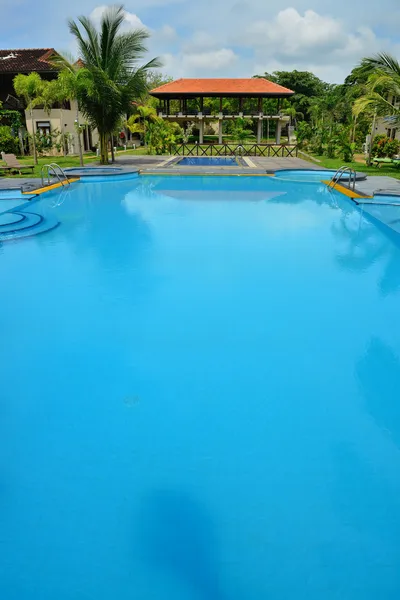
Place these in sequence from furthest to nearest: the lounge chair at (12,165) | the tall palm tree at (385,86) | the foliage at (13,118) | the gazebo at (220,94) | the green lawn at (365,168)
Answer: the gazebo at (220,94), the foliage at (13,118), the green lawn at (365,168), the lounge chair at (12,165), the tall palm tree at (385,86)

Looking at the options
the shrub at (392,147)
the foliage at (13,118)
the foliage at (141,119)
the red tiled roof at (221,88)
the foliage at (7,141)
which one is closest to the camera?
the shrub at (392,147)

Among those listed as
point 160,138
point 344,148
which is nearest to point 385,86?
point 344,148

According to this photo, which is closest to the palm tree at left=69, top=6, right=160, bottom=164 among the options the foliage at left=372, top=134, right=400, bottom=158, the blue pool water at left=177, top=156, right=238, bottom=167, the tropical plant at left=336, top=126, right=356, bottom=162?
the blue pool water at left=177, top=156, right=238, bottom=167

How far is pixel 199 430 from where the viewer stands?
3.68m

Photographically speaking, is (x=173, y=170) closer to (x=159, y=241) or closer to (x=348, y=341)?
(x=159, y=241)

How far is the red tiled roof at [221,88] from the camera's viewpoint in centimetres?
3522

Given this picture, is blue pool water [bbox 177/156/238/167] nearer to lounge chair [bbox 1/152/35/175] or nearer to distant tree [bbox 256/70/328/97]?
lounge chair [bbox 1/152/35/175]

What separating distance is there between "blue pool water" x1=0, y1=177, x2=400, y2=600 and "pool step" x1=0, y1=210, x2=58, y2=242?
187 cm

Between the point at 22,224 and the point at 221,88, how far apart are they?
1233 inches

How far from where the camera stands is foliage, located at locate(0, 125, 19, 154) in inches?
900

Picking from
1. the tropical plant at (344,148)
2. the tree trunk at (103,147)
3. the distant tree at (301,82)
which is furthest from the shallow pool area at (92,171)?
the distant tree at (301,82)

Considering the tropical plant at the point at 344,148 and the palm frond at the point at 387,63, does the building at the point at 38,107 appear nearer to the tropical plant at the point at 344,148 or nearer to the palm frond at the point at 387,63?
the tropical plant at the point at 344,148

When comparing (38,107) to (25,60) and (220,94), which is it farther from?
(220,94)

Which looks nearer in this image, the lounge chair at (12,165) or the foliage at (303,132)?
the lounge chair at (12,165)
